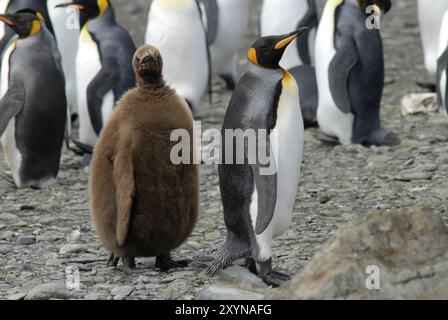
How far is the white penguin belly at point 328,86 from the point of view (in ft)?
28.3

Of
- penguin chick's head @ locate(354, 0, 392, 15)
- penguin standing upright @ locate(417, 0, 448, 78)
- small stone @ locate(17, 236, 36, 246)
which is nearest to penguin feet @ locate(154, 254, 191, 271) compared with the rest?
small stone @ locate(17, 236, 36, 246)

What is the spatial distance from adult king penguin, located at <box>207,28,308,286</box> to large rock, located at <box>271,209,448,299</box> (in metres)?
0.86

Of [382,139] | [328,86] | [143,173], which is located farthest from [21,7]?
[143,173]

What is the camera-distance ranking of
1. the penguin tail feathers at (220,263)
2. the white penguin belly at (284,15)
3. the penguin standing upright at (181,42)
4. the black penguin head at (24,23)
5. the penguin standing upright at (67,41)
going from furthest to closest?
the white penguin belly at (284,15)
the penguin standing upright at (67,41)
the penguin standing upright at (181,42)
the black penguin head at (24,23)
the penguin tail feathers at (220,263)

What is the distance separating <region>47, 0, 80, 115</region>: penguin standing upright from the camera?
998cm

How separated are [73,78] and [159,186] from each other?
5107 millimetres

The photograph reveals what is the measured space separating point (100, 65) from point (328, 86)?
174 cm

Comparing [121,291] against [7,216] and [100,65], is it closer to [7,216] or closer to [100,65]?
[7,216]

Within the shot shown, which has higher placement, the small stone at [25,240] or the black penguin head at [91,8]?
the black penguin head at [91,8]

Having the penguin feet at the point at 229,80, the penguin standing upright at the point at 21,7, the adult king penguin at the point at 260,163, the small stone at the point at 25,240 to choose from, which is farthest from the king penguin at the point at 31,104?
the penguin feet at the point at 229,80

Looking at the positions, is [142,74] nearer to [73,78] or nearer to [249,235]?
[249,235]

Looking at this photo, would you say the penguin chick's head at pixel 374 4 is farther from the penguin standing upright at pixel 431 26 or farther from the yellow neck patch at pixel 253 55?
the yellow neck patch at pixel 253 55

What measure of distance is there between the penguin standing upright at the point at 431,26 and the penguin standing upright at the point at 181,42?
2154 millimetres

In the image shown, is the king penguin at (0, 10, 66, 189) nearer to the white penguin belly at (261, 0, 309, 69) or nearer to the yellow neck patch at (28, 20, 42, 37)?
the yellow neck patch at (28, 20, 42, 37)
